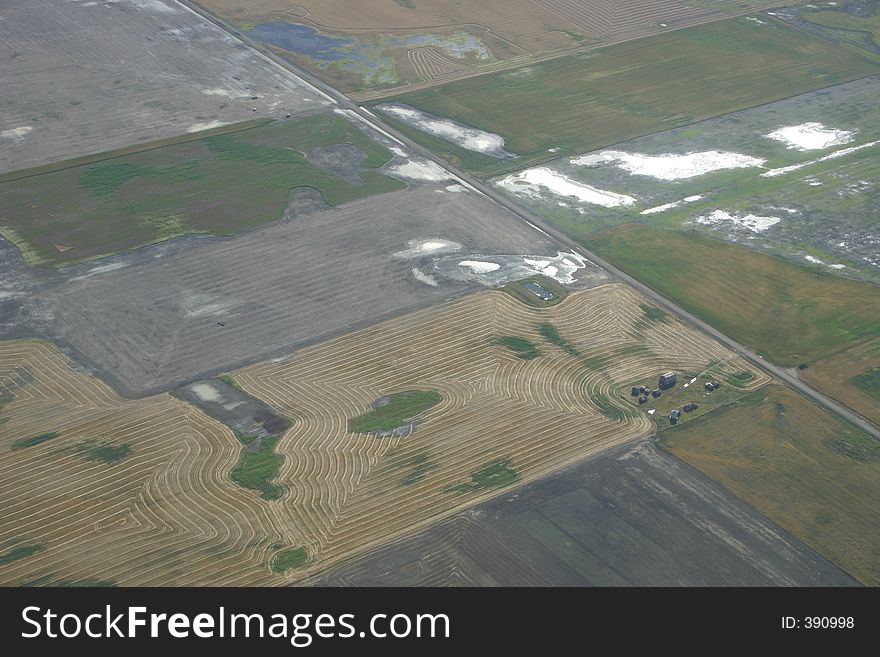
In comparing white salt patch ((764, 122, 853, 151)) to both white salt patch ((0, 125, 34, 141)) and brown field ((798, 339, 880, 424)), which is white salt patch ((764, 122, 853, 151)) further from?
white salt patch ((0, 125, 34, 141))

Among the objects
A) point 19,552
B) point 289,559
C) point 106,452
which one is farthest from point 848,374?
point 19,552

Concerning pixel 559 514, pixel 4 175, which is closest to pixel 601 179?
pixel 559 514

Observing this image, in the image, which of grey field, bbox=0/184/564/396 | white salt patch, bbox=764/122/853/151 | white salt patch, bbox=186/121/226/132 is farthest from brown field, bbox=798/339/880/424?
white salt patch, bbox=186/121/226/132

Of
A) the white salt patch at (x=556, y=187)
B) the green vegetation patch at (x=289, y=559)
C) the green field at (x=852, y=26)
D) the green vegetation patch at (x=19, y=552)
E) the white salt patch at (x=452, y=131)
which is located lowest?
the green vegetation patch at (x=19, y=552)

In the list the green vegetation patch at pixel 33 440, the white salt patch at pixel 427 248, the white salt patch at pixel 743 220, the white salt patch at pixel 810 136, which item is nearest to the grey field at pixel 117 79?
the white salt patch at pixel 427 248

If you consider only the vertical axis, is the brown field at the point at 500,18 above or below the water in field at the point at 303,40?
above

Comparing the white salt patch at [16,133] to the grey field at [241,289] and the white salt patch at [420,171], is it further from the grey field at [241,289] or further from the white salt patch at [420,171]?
the white salt patch at [420,171]

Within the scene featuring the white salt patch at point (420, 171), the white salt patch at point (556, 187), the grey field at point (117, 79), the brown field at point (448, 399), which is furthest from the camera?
the grey field at point (117, 79)
